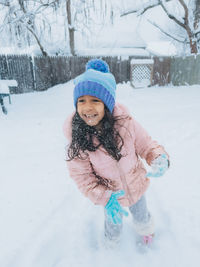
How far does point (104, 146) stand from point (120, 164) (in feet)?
0.53

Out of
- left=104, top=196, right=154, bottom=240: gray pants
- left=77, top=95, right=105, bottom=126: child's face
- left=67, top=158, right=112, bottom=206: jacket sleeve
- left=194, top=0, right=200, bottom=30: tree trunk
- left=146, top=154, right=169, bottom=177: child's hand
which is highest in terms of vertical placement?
left=194, top=0, right=200, bottom=30: tree trunk

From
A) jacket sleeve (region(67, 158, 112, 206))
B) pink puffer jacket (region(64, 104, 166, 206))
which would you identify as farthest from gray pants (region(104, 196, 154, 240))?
jacket sleeve (region(67, 158, 112, 206))

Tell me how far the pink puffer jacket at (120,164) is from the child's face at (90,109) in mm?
124

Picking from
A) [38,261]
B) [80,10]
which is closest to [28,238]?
[38,261]

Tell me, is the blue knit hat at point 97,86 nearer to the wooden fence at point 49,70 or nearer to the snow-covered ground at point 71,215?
the snow-covered ground at point 71,215

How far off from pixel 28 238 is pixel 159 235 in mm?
1008

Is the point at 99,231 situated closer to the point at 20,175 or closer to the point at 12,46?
the point at 20,175

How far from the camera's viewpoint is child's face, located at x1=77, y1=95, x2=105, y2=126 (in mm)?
1011

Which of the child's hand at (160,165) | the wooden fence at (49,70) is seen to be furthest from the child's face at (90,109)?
the wooden fence at (49,70)

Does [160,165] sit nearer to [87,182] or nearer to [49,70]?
[87,182]

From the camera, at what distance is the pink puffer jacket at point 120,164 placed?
1.11 meters

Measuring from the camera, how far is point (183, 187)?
1909 millimetres

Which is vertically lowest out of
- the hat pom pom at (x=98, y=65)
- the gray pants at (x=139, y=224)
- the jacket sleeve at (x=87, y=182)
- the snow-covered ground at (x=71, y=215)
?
the snow-covered ground at (x=71, y=215)

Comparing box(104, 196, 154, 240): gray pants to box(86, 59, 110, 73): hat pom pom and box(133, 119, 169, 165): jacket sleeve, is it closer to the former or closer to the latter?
box(133, 119, 169, 165): jacket sleeve
